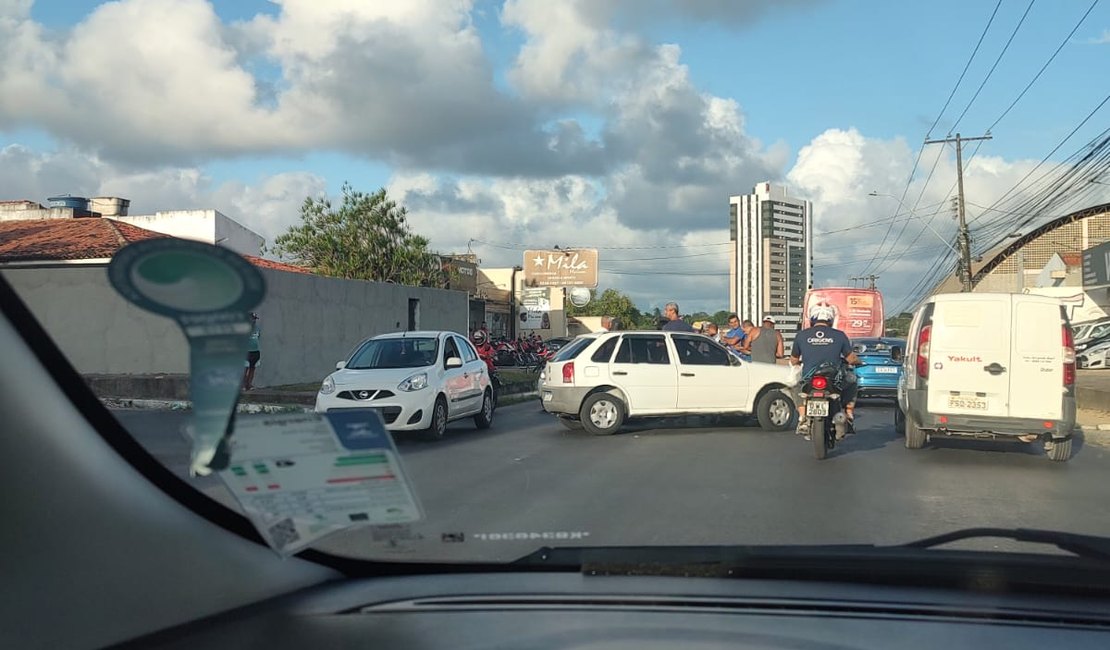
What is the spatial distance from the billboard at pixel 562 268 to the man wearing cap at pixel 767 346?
167 feet

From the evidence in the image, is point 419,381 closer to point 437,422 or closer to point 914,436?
point 437,422

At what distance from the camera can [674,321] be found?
16.6 m

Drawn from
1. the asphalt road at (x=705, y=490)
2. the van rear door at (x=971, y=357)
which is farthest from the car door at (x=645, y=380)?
the van rear door at (x=971, y=357)

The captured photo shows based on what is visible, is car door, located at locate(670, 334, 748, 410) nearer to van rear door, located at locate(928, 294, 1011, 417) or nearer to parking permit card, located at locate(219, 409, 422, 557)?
van rear door, located at locate(928, 294, 1011, 417)

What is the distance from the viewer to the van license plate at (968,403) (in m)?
11.2

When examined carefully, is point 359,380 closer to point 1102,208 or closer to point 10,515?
point 10,515

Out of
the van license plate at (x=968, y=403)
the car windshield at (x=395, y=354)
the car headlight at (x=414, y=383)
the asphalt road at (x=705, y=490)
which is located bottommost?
the asphalt road at (x=705, y=490)

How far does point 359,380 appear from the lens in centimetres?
1120

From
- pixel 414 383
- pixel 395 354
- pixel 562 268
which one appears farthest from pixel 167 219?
pixel 562 268

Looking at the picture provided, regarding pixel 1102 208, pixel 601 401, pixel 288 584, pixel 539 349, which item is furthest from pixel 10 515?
pixel 1102 208

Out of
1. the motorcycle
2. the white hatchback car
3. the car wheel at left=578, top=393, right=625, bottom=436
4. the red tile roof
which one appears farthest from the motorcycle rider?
the red tile roof

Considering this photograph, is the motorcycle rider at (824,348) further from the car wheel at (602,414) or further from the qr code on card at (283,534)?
the qr code on card at (283,534)

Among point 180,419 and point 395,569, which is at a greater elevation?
point 180,419

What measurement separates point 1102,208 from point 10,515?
5504 cm
